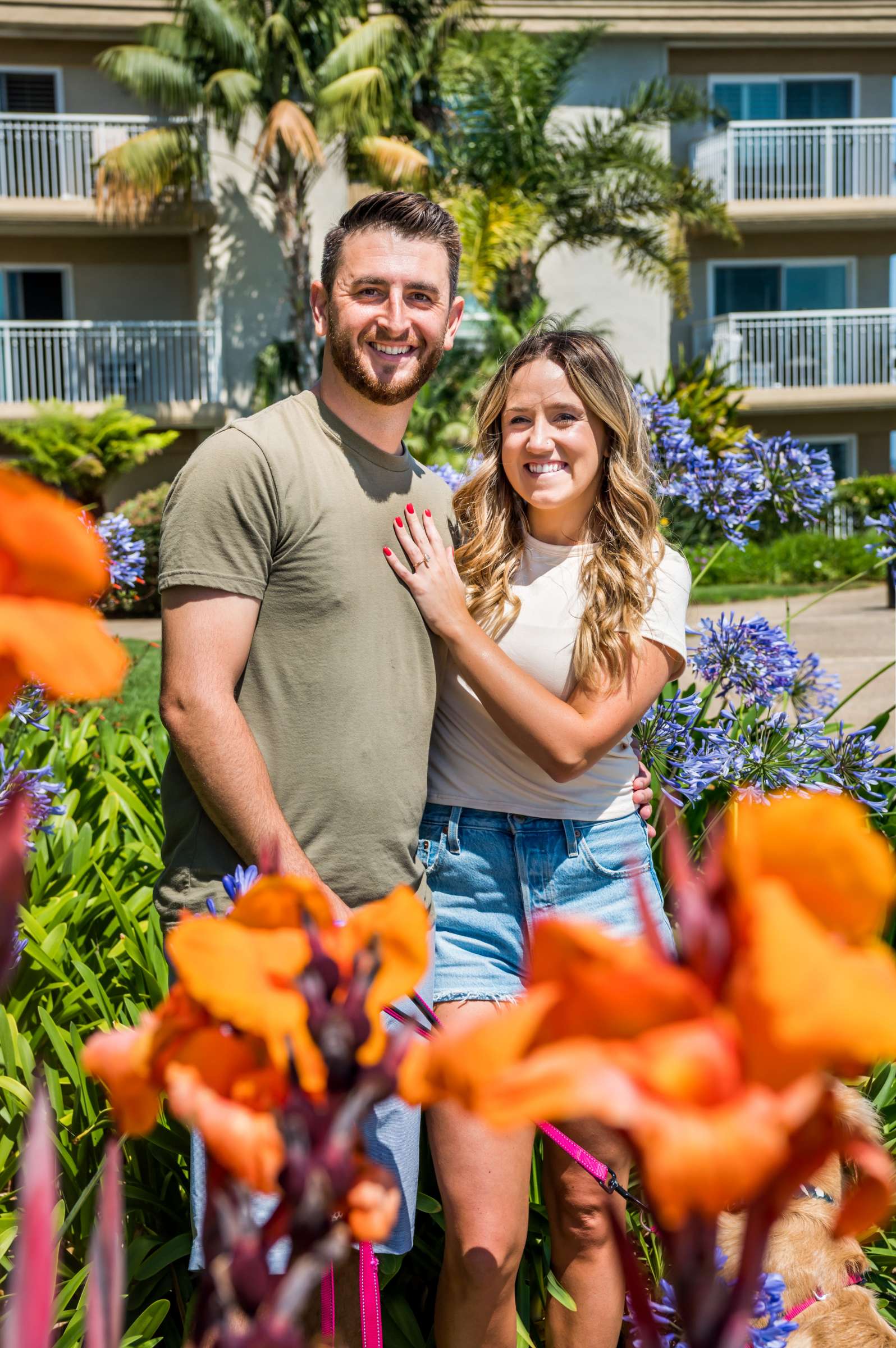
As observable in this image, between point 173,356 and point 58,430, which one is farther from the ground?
point 173,356

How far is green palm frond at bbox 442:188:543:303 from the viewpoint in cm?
1730

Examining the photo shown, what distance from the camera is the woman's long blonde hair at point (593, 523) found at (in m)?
2.55

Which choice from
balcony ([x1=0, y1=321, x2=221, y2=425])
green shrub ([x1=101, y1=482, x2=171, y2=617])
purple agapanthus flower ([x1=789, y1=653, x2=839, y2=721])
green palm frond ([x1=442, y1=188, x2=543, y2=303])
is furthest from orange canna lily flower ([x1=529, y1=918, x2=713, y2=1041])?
balcony ([x1=0, y1=321, x2=221, y2=425])

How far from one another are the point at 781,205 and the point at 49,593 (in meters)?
25.1

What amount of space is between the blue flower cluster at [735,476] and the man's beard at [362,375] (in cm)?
145

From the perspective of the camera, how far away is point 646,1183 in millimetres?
374

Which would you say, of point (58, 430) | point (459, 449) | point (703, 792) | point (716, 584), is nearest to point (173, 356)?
point (58, 430)

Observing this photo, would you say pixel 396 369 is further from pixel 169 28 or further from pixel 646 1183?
pixel 169 28

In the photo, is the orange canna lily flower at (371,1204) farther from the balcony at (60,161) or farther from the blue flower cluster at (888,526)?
the balcony at (60,161)

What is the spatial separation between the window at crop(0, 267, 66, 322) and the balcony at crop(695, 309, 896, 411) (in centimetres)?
1202

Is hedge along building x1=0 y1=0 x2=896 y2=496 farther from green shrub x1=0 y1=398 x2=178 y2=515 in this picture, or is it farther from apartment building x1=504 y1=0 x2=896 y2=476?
green shrub x1=0 y1=398 x2=178 y2=515

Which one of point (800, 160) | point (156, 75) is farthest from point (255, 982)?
point (800, 160)

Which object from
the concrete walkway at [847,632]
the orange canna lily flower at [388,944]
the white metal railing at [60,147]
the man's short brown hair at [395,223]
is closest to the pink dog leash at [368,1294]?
the orange canna lily flower at [388,944]

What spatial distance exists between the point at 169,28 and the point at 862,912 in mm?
21581
